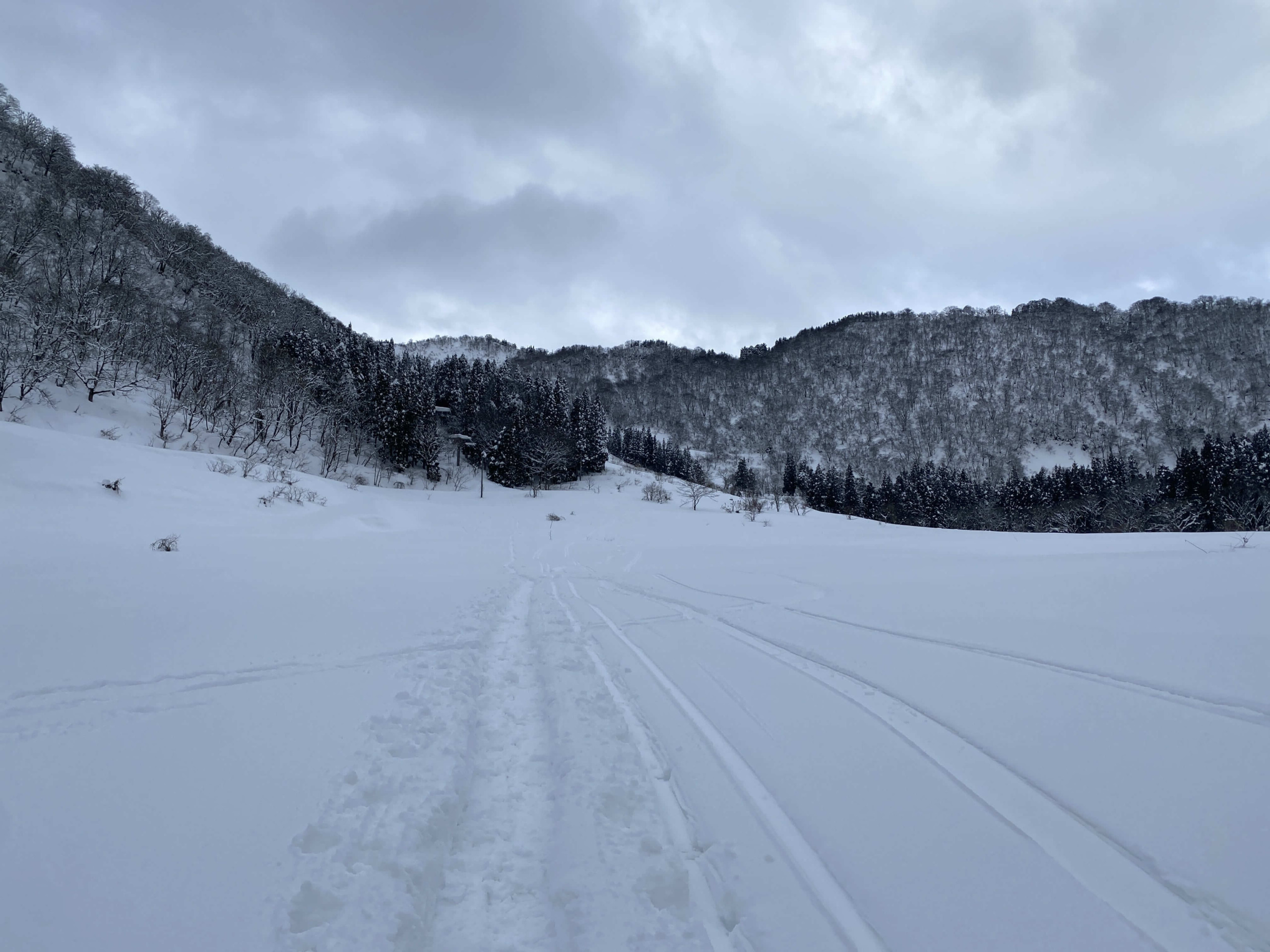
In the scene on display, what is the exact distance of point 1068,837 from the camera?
250cm

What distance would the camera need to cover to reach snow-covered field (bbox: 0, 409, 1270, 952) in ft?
6.92

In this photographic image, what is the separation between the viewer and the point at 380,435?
4566 cm

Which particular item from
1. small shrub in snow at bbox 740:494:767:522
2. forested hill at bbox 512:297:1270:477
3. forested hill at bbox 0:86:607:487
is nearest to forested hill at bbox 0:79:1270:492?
forested hill at bbox 0:86:607:487

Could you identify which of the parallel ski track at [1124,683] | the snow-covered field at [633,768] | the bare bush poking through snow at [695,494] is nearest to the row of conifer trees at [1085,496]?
the bare bush poking through snow at [695,494]

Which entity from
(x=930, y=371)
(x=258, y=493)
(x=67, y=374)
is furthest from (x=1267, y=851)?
(x=930, y=371)

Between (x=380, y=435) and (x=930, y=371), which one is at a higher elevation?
(x=930, y=371)

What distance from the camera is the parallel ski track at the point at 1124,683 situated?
3270mm

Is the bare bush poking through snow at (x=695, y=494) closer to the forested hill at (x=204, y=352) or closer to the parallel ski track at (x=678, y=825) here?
the forested hill at (x=204, y=352)

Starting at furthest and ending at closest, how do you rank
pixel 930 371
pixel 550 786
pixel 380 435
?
1. pixel 930 371
2. pixel 380 435
3. pixel 550 786

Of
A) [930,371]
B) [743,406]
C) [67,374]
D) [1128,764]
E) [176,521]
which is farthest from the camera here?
[930,371]


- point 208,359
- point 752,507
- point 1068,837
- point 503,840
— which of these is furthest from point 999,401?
point 503,840

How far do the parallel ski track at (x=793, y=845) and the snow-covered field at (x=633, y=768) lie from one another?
0.02 meters

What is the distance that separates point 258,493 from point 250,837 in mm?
21662

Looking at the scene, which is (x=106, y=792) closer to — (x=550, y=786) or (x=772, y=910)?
(x=550, y=786)
